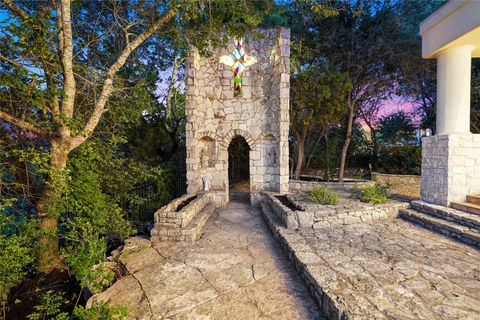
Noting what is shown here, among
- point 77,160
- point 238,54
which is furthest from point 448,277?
point 238,54

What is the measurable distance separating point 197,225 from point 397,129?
42.9ft

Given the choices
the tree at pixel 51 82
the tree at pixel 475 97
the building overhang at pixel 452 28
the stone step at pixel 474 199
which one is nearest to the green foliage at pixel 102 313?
the tree at pixel 51 82

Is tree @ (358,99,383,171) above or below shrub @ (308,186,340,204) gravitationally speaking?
above

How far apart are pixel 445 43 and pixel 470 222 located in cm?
395

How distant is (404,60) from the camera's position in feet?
26.0

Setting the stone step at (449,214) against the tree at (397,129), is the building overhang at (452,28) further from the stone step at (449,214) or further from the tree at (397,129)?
the tree at (397,129)

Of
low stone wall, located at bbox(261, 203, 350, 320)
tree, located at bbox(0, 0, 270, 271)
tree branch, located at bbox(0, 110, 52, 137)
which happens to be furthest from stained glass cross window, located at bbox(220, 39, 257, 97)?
tree branch, located at bbox(0, 110, 52, 137)

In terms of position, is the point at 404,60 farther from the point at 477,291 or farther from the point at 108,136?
the point at 108,136

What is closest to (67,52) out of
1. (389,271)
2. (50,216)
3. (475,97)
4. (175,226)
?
(50,216)

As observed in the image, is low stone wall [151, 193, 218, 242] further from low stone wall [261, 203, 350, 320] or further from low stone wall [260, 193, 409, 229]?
low stone wall [260, 193, 409, 229]

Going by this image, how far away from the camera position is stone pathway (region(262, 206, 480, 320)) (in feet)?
6.93

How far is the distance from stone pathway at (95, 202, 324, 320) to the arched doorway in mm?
6294

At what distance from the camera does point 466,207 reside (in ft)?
14.5

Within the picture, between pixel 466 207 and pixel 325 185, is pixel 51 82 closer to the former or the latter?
pixel 325 185
